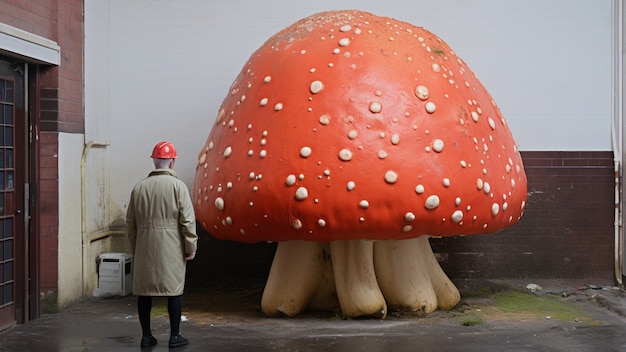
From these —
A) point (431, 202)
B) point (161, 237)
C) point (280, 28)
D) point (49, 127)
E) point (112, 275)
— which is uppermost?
point (280, 28)

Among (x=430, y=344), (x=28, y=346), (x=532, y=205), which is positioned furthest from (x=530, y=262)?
(x=28, y=346)

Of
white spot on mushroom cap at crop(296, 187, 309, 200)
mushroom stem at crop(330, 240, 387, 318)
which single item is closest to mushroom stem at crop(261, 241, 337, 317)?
mushroom stem at crop(330, 240, 387, 318)

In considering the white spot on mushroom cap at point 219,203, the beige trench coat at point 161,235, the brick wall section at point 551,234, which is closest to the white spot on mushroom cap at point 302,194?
the white spot on mushroom cap at point 219,203

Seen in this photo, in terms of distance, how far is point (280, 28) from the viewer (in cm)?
951

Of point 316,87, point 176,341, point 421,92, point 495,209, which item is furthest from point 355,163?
point 176,341

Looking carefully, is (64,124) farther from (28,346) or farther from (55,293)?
(28,346)

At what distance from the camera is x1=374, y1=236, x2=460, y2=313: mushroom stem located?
7.75m

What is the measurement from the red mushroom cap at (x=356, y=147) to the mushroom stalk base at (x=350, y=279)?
2.23 feet

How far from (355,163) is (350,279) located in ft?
4.08

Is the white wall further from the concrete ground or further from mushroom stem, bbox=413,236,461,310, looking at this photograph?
mushroom stem, bbox=413,236,461,310

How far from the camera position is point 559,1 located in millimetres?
9516

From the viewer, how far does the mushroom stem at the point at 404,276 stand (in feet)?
25.4

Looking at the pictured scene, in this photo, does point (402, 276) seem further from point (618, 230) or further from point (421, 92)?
point (618, 230)

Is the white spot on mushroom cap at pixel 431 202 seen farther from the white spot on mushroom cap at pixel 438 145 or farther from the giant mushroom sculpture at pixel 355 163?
the white spot on mushroom cap at pixel 438 145
